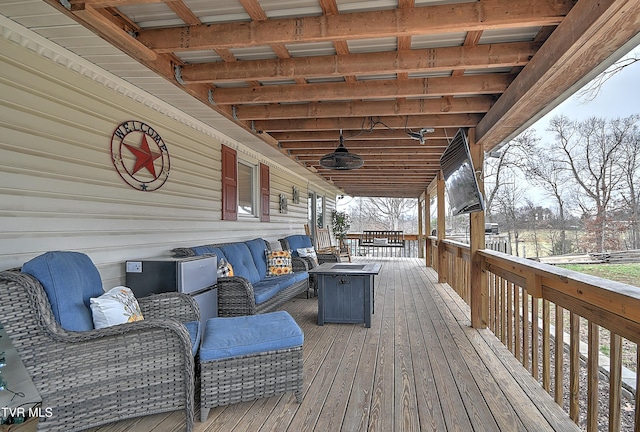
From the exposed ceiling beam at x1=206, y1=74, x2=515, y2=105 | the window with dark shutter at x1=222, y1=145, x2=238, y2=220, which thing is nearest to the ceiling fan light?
the exposed ceiling beam at x1=206, y1=74, x2=515, y2=105

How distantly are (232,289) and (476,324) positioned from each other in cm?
265

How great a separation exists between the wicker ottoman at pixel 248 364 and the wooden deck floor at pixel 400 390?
13 cm

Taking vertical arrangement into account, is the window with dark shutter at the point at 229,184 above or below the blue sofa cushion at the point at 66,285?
above

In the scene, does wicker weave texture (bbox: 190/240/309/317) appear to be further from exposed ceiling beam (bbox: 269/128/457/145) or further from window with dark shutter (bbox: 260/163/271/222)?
window with dark shutter (bbox: 260/163/271/222)

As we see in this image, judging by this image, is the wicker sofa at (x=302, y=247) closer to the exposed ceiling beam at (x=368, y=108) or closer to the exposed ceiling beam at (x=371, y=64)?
the exposed ceiling beam at (x=368, y=108)

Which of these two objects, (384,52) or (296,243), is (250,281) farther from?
(384,52)

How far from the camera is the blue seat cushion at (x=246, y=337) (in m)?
2.27

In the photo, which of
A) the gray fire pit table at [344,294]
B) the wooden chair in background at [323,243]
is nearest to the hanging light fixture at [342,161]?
the gray fire pit table at [344,294]

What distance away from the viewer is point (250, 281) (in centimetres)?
459

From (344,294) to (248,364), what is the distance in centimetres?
211

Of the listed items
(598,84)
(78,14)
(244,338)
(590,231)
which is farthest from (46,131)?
(590,231)

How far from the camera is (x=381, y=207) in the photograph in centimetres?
2244

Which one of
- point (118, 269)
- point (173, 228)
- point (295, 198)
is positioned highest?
point (295, 198)

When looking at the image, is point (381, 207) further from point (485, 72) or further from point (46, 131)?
point (46, 131)
